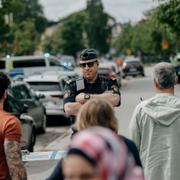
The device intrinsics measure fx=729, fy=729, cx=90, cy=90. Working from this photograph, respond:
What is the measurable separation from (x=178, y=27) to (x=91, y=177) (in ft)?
79.0

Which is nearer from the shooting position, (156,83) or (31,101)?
(156,83)

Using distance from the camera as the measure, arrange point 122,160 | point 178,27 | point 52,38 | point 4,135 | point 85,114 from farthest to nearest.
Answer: point 52,38
point 178,27
point 4,135
point 85,114
point 122,160

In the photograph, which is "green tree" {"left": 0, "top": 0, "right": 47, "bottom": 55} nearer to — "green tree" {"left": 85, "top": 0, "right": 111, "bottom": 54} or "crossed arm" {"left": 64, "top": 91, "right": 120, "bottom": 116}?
"green tree" {"left": 85, "top": 0, "right": 111, "bottom": 54}

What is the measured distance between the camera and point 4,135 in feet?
17.4

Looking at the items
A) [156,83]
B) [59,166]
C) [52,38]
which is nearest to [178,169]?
[156,83]

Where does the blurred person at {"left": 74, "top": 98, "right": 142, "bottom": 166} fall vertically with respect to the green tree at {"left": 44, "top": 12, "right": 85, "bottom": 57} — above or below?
above

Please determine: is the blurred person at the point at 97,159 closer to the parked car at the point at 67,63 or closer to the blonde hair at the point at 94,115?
the blonde hair at the point at 94,115

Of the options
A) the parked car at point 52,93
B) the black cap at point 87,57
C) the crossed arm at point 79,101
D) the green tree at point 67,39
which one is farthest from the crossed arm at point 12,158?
the green tree at point 67,39

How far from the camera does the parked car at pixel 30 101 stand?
17.3 meters

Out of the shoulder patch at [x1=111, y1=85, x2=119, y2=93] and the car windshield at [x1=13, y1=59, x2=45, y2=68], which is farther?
the car windshield at [x1=13, y1=59, x2=45, y2=68]

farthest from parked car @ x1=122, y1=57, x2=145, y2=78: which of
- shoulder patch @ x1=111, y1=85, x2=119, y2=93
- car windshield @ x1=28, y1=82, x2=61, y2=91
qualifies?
shoulder patch @ x1=111, y1=85, x2=119, y2=93

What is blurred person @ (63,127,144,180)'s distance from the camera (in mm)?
2738

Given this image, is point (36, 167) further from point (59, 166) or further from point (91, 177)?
point (91, 177)

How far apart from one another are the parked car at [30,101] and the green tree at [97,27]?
127396mm
